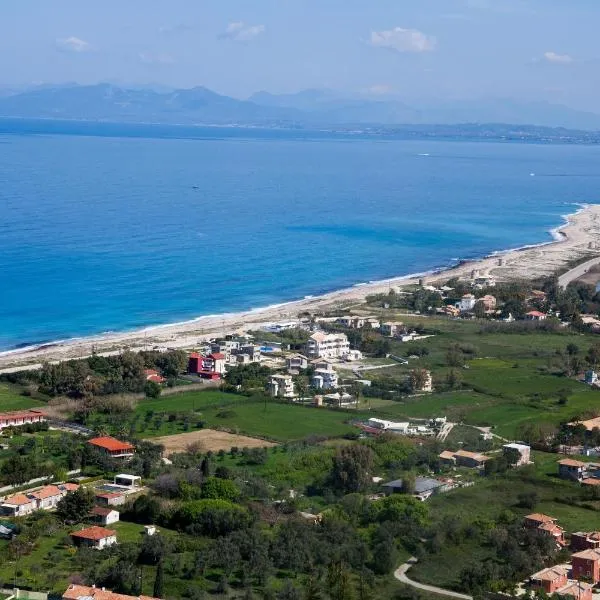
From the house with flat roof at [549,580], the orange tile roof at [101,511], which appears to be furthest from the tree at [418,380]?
the house with flat roof at [549,580]

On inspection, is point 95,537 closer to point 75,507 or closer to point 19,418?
point 75,507

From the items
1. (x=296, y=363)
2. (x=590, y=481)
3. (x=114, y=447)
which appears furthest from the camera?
(x=296, y=363)

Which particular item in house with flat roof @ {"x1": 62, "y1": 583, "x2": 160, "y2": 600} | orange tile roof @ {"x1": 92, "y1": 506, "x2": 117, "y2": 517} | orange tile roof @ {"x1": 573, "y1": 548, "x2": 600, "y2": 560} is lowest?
orange tile roof @ {"x1": 92, "y1": 506, "x2": 117, "y2": 517}

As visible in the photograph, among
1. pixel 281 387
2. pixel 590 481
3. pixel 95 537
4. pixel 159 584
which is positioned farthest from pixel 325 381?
pixel 159 584

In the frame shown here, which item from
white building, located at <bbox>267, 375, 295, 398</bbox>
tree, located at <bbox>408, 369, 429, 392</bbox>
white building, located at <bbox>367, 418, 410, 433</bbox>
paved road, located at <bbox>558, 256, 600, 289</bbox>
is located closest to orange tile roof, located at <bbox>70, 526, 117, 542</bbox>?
white building, located at <bbox>367, 418, 410, 433</bbox>

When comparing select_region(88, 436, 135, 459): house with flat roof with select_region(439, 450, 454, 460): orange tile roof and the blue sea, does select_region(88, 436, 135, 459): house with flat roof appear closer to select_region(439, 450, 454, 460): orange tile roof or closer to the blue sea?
select_region(439, 450, 454, 460): orange tile roof
